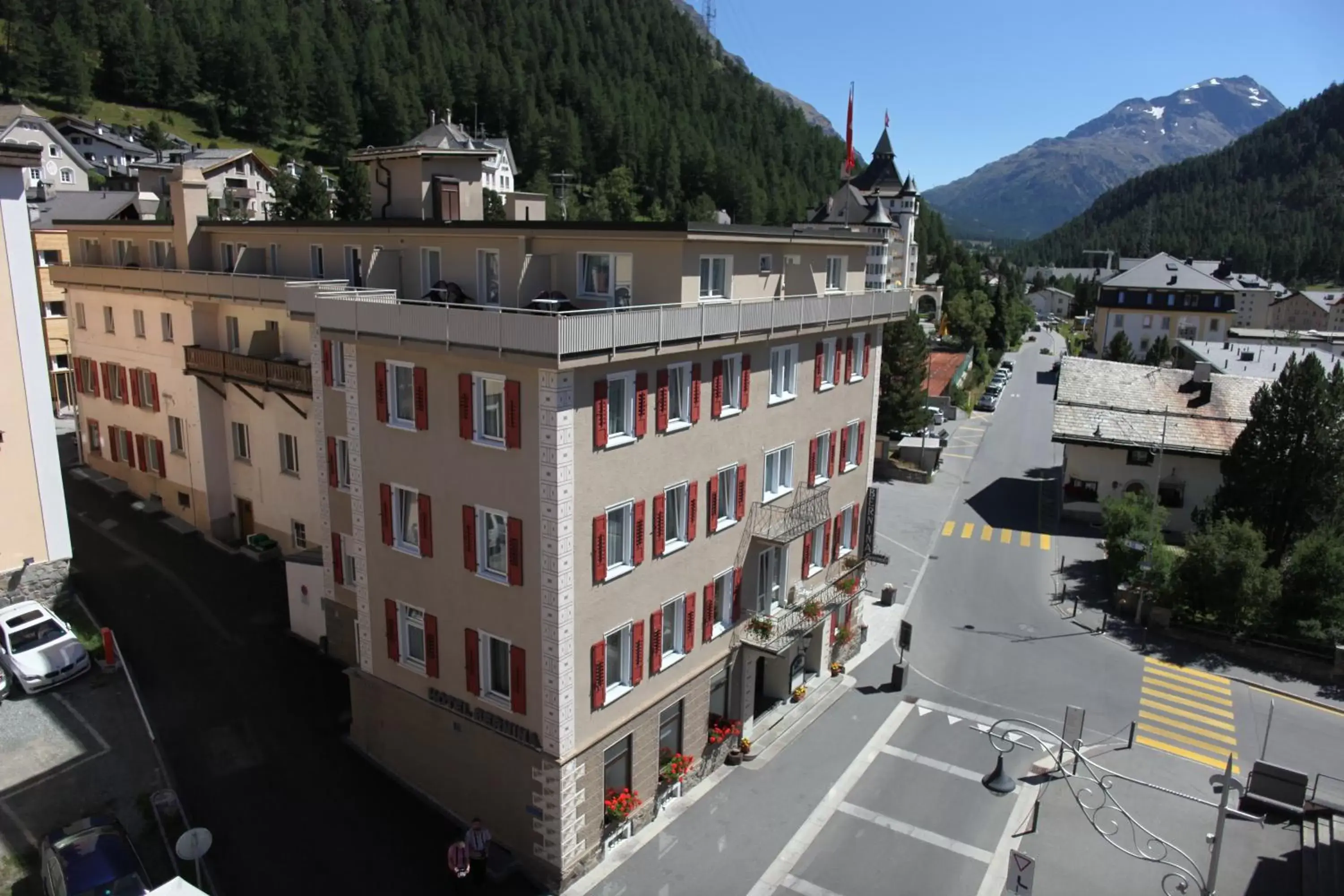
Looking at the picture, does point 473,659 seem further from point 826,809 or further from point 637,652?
point 826,809

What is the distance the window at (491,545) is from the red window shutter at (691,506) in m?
5.08

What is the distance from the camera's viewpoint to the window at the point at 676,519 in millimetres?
22500

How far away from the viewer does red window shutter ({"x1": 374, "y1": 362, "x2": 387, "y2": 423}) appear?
2172cm

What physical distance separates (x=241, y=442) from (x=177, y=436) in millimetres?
4610

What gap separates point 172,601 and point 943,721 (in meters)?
28.4

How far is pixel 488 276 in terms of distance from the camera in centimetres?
2434

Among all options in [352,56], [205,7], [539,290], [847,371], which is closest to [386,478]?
[539,290]

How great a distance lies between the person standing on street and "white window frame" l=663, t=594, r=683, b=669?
19.5 ft

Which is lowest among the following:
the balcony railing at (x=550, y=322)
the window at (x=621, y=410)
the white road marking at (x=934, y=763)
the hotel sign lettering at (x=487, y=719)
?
the white road marking at (x=934, y=763)

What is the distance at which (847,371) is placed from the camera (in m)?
30.2

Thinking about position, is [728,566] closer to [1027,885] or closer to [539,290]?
[539,290]

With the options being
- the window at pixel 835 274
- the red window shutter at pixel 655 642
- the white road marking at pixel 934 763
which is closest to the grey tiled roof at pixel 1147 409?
the window at pixel 835 274

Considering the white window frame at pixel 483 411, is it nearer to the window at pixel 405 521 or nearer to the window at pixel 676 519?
the window at pixel 405 521

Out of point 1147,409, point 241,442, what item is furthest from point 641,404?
point 1147,409
